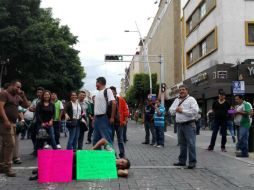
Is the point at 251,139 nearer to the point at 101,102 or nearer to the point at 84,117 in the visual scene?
the point at 84,117

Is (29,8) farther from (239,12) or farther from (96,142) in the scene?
(96,142)

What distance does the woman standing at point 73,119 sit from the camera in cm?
1163

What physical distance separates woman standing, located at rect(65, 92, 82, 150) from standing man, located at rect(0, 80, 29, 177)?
230 centimetres

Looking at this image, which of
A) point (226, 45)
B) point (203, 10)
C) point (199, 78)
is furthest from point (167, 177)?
point (203, 10)

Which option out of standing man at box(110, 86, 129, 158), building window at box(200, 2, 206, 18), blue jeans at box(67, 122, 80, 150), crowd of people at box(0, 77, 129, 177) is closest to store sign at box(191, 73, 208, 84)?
building window at box(200, 2, 206, 18)

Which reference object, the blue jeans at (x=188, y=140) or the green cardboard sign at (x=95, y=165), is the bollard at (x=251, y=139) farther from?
the green cardboard sign at (x=95, y=165)

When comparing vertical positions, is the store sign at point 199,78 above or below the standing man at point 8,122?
above

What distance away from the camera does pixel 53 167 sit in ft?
26.9

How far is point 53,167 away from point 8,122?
132 centimetres

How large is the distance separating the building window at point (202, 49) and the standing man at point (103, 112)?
24798mm

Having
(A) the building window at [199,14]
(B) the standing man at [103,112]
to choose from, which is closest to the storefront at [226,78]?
(A) the building window at [199,14]

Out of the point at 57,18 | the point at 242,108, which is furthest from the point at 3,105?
the point at 57,18

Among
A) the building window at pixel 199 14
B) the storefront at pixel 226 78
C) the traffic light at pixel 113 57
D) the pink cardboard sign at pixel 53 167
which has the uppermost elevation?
the building window at pixel 199 14

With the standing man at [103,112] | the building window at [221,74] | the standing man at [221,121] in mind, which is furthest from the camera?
the building window at [221,74]
